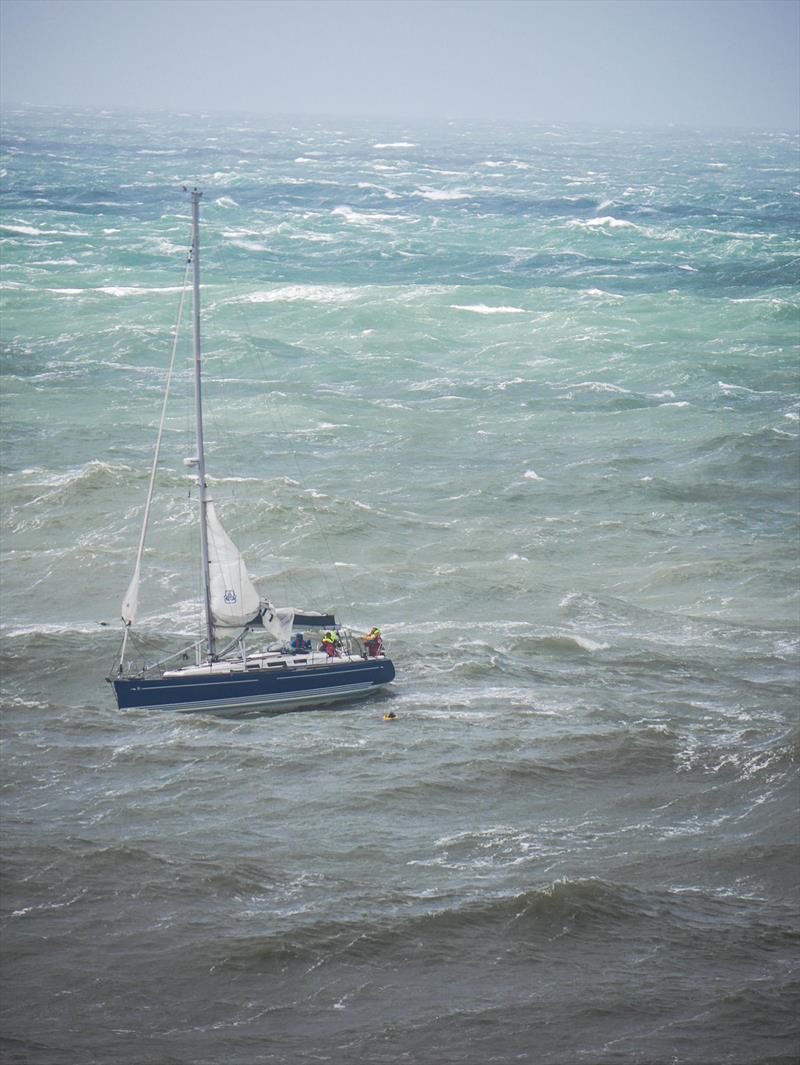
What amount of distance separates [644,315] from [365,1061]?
90919 mm

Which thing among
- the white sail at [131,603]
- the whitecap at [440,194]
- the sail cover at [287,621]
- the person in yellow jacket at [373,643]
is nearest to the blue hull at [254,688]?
the person in yellow jacket at [373,643]

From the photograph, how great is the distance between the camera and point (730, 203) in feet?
626

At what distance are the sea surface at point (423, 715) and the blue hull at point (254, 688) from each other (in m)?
0.69

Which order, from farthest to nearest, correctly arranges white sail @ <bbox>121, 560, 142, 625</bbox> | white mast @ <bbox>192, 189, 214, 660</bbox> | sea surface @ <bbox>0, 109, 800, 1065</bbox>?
white sail @ <bbox>121, 560, 142, 625</bbox> → white mast @ <bbox>192, 189, 214, 660</bbox> → sea surface @ <bbox>0, 109, 800, 1065</bbox>

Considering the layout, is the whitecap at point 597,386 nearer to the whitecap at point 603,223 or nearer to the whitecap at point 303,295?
the whitecap at point 303,295

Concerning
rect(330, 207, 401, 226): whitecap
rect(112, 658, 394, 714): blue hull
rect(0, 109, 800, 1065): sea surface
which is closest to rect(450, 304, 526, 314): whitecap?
rect(0, 109, 800, 1065): sea surface

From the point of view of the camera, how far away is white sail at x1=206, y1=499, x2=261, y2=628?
40.9 metres

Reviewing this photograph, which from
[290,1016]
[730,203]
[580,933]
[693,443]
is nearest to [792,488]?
[693,443]

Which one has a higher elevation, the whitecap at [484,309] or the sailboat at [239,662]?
the whitecap at [484,309]

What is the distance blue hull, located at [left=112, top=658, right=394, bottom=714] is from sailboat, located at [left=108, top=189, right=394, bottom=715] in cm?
3

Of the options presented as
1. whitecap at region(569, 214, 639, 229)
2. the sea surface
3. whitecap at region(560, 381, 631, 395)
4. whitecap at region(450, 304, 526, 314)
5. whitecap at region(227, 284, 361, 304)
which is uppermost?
whitecap at region(569, 214, 639, 229)

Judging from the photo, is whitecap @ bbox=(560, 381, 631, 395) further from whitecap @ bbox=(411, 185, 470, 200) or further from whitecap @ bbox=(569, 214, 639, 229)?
whitecap @ bbox=(411, 185, 470, 200)

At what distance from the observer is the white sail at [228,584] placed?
40906 mm

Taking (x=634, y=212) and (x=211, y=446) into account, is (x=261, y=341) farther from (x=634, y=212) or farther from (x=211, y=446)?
(x=634, y=212)
